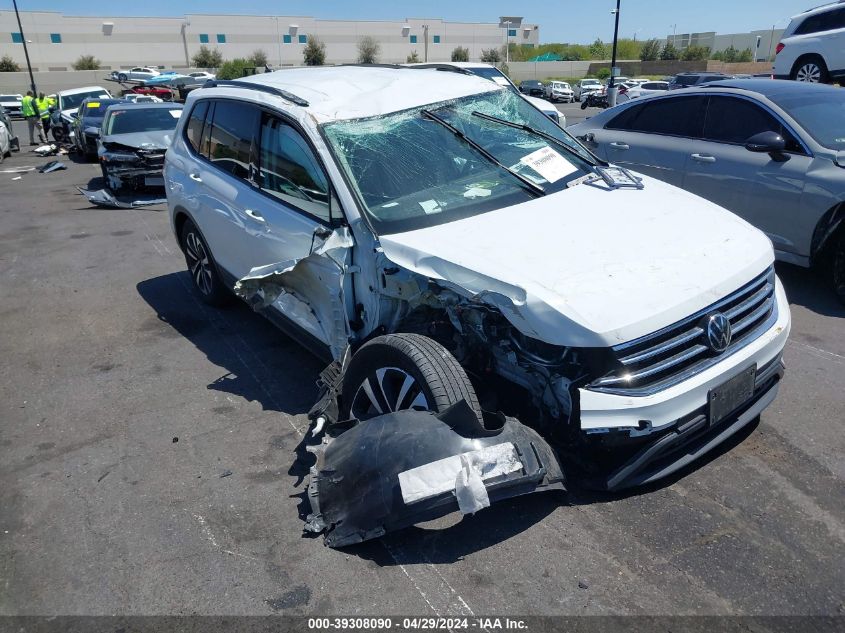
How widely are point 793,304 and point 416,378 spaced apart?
4.22 metres

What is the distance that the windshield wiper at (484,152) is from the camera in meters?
4.10

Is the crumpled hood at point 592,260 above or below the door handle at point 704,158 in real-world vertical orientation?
above

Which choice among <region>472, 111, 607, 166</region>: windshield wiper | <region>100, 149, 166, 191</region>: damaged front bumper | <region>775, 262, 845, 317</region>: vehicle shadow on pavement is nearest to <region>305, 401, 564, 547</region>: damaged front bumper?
<region>472, 111, 607, 166</region>: windshield wiper

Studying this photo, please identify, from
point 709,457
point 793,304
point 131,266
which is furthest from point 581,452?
point 131,266

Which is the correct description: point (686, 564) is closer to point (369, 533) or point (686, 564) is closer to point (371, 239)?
point (369, 533)

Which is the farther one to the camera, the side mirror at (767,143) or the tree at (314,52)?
the tree at (314,52)

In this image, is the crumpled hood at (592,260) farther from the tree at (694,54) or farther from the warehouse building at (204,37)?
the tree at (694,54)

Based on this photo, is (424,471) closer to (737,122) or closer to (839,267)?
(839,267)

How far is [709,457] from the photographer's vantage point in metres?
3.64

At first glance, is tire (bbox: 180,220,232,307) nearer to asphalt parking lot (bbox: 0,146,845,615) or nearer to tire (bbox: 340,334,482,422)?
asphalt parking lot (bbox: 0,146,845,615)

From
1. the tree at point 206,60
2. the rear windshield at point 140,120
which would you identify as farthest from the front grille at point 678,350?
the tree at point 206,60

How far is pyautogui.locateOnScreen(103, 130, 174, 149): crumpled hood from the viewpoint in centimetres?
1220

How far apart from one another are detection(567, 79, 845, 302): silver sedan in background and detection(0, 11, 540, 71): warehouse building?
74616 mm

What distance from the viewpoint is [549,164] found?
4375 mm
